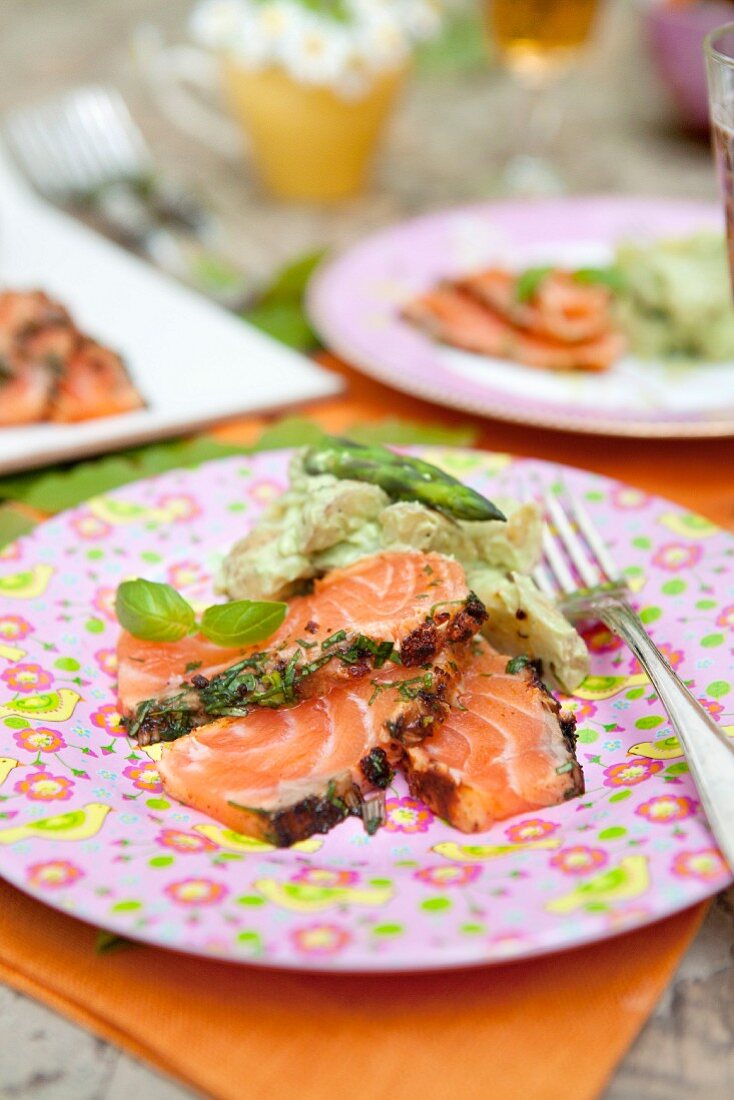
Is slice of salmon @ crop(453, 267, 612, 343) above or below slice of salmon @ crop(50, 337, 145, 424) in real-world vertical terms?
above

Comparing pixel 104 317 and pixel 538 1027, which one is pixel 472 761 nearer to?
pixel 538 1027

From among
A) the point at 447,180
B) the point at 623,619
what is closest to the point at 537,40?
the point at 447,180

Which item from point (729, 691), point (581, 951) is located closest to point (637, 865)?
point (581, 951)

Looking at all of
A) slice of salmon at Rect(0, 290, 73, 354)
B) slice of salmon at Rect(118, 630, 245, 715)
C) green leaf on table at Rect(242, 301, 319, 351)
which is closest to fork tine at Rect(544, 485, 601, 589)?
slice of salmon at Rect(118, 630, 245, 715)

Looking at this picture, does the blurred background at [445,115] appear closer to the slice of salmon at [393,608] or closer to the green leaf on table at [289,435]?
the green leaf on table at [289,435]

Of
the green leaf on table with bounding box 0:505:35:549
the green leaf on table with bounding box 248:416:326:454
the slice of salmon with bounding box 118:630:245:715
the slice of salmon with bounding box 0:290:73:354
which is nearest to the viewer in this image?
the slice of salmon with bounding box 118:630:245:715

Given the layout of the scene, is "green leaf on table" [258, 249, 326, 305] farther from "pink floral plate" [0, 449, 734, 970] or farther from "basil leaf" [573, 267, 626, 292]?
"pink floral plate" [0, 449, 734, 970]
